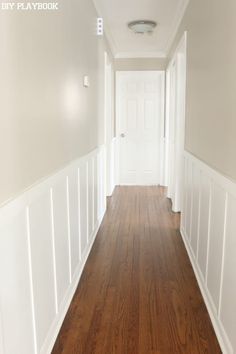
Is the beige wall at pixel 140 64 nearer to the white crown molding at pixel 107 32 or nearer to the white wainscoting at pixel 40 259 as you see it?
the white crown molding at pixel 107 32

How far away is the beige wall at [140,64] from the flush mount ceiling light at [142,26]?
5.19 feet

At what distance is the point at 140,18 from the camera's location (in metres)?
3.92

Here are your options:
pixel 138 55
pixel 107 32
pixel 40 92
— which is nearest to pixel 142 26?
pixel 107 32

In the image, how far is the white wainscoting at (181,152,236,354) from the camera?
1.62 m

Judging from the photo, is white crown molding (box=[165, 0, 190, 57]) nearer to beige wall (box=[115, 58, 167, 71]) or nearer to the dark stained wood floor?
beige wall (box=[115, 58, 167, 71])

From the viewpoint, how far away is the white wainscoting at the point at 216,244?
162 cm

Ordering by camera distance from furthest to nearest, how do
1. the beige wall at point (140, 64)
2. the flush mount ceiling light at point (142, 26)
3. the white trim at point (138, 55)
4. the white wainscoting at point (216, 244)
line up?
the beige wall at point (140, 64) < the white trim at point (138, 55) < the flush mount ceiling light at point (142, 26) < the white wainscoting at point (216, 244)

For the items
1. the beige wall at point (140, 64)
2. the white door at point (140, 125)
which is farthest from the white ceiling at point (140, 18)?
the white door at point (140, 125)

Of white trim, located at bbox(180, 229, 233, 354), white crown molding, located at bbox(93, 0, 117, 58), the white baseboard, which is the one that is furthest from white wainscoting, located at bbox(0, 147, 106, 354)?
white crown molding, located at bbox(93, 0, 117, 58)

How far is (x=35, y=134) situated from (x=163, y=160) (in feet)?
15.5

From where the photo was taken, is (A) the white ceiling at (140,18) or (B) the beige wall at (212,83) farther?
(A) the white ceiling at (140,18)

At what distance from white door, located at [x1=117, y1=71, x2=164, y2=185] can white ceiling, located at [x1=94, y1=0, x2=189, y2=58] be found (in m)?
0.50

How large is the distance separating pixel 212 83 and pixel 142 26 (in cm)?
236

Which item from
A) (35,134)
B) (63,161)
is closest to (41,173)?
(35,134)
